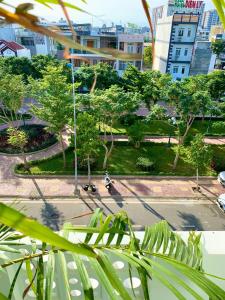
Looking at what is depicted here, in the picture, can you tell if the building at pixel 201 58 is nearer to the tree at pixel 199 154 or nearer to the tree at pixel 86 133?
the tree at pixel 199 154

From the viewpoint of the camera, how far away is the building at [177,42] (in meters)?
30.2

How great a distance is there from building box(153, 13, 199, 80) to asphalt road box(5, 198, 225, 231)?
21614 millimetres

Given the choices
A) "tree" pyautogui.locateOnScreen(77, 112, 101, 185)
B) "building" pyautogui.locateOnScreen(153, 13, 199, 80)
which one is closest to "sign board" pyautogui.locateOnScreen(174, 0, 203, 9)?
"building" pyautogui.locateOnScreen(153, 13, 199, 80)

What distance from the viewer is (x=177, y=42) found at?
31.2 metres

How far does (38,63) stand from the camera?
2733 centimetres

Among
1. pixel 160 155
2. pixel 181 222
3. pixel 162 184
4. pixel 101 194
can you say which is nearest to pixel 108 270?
pixel 181 222

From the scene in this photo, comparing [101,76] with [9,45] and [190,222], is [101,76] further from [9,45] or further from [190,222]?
[190,222]

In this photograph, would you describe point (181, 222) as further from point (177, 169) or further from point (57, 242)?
point (57, 242)

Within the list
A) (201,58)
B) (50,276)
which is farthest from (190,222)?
(201,58)

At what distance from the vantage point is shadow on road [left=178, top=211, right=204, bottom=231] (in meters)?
12.6

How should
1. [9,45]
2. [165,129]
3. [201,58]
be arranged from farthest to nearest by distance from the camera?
[201,58], [9,45], [165,129]

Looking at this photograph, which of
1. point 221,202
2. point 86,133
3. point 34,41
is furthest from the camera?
point 34,41

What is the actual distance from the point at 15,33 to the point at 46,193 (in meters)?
35.6

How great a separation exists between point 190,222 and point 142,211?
2.36 meters
